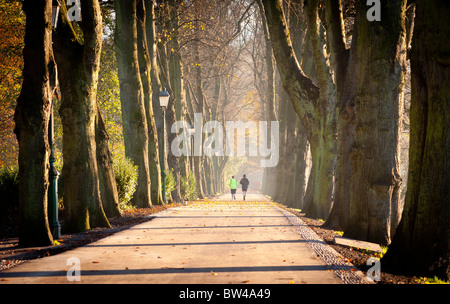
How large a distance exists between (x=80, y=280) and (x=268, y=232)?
6.04 meters

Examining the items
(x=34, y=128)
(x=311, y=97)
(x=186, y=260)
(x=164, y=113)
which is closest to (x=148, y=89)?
(x=164, y=113)

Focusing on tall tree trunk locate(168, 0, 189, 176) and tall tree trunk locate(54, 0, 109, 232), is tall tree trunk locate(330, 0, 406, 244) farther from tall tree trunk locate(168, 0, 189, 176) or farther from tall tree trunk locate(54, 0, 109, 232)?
tall tree trunk locate(168, 0, 189, 176)

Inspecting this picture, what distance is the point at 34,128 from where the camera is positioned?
8781 mm

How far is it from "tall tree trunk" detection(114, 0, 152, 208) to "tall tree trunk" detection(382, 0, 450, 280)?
1190cm

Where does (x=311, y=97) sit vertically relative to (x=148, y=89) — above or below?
below

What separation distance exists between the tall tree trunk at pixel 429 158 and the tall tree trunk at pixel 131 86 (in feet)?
39.0

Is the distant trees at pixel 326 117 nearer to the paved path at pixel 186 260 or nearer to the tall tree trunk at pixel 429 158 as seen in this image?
the tall tree trunk at pixel 429 158

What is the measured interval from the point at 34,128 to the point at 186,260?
11.6 feet

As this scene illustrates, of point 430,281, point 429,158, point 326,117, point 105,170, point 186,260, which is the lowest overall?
point 430,281

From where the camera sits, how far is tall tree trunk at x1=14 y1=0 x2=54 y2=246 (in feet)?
28.8

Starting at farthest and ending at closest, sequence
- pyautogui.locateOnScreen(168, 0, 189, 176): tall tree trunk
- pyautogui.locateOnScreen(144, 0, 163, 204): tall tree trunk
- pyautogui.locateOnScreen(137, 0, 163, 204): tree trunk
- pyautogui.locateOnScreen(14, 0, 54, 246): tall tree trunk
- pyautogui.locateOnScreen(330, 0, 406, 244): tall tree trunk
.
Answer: pyautogui.locateOnScreen(168, 0, 189, 176): tall tree trunk < pyautogui.locateOnScreen(144, 0, 163, 204): tall tree trunk < pyautogui.locateOnScreen(137, 0, 163, 204): tree trunk < pyautogui.locateOnScreen(330, 0, 406, 244): tall tree trunk < pyautogui.locateOnScreen(14, 0, 54, 246): tall tree trunk

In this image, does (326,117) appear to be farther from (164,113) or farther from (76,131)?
(164,113)

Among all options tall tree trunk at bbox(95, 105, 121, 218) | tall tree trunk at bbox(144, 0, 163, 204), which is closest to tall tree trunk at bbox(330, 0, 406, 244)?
tall tree trunk at bbox(95, 105, 121, 218)

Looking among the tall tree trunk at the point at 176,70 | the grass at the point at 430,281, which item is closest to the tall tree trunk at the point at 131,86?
the tall tree trunk at the point at 176,70
